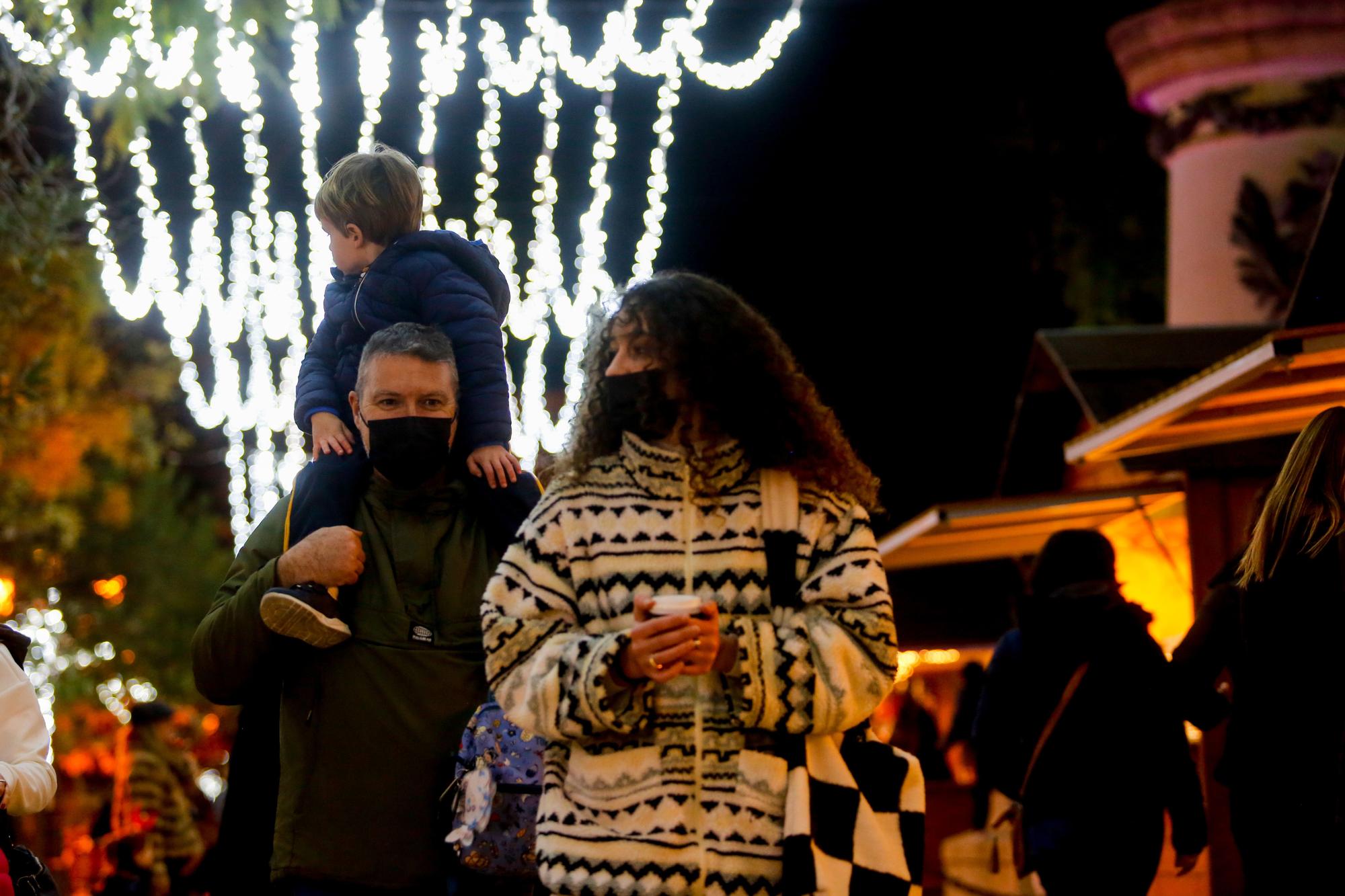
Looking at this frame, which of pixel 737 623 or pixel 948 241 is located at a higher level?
pixel 948 241

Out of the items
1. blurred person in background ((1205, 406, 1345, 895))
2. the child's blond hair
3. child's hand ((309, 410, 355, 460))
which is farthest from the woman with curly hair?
blurred person in background ((1205, 406, 1345, 895))

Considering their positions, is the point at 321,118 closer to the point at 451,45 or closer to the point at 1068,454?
the point at 451,45

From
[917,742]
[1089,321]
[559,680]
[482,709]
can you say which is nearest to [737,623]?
[559,680]

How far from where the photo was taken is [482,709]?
4301 mm

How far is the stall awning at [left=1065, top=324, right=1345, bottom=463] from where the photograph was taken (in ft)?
22.0

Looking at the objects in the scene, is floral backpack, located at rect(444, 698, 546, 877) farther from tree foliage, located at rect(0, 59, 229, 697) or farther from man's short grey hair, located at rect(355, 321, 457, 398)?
tree foliage, located at rect(0, 59, 229, 697)

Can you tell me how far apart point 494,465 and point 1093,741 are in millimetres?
2981

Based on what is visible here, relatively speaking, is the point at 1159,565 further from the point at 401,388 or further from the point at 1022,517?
the point at 401,388

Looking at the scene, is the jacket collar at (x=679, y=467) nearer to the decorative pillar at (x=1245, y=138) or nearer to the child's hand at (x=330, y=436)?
the child's hand at (x=330, y=436)

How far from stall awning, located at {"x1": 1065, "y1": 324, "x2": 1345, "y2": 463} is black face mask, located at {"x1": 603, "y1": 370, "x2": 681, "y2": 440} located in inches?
133

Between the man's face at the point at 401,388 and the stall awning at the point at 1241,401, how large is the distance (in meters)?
3.33

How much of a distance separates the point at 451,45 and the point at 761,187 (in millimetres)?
13689

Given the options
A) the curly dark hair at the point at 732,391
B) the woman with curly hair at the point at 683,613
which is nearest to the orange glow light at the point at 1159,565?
the curly dark hair at the point at 732,391

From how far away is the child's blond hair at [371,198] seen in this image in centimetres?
515
